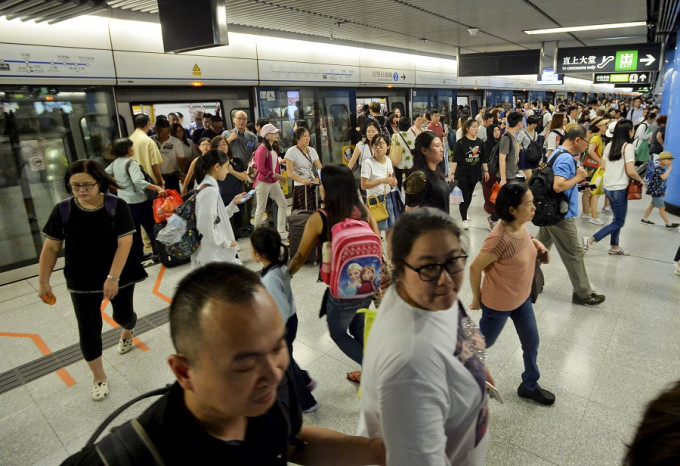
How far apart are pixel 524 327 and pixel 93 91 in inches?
237

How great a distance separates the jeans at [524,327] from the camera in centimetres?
255

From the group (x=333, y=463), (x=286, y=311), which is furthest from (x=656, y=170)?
(x=333, y=463)

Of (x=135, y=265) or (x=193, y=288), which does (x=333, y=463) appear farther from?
(x=135, y=265)

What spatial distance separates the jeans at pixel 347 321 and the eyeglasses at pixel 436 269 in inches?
50.2

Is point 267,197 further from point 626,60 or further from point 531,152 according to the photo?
point 626,60

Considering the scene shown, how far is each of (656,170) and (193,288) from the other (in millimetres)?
7416

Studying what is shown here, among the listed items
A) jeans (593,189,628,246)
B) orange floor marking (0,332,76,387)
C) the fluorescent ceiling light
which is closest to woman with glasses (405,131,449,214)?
jeans (593,189,628,246)

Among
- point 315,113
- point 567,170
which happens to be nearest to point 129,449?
point 567,170

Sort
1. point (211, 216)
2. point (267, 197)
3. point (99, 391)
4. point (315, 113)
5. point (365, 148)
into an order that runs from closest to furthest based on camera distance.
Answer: point (99, 391), point (211, 216), point (365, 148), point (267, 197), point (315, 113)

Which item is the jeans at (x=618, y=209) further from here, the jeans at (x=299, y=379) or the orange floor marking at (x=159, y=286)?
the orange floor marking at (x=159, y=286)

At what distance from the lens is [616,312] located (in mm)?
3898

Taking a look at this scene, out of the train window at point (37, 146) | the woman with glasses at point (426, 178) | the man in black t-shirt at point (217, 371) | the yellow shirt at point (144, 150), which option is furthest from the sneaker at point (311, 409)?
the train window at point (37, 146)

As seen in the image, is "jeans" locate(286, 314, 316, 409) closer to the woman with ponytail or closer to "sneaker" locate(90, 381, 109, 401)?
the woman with ponytail

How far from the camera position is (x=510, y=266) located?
8.02ft
